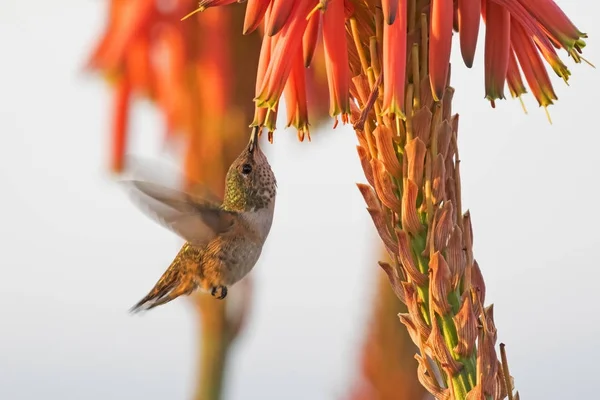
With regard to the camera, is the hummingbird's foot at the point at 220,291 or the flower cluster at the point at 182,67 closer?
the hummingbird's foot at the point at 220,291

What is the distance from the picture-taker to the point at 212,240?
4574 mm

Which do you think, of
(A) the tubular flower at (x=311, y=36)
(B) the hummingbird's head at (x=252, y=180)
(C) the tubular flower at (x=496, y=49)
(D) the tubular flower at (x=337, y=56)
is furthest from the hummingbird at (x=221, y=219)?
(C) the tubular flower at (x=496, y=49)

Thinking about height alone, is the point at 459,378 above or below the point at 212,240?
below

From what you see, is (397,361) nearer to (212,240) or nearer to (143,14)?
(212,240)

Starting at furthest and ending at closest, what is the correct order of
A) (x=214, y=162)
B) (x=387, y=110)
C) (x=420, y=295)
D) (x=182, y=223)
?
(x=214, y=162)
(x=182, y=223)
(x=420, y=295)
(x=387, y=110)

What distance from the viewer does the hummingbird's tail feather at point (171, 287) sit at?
15.6 feet

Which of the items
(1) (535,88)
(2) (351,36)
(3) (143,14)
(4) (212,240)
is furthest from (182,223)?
(3) (143,14)

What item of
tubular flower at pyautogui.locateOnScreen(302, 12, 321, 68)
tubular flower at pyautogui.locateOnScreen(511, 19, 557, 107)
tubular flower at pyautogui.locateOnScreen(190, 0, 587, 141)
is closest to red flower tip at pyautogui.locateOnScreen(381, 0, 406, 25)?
tubular flower at pyautogui.locateOnScreen(190, 0, 587, 141)

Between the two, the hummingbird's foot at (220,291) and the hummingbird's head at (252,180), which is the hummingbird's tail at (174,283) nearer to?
the hummingbird's foot at (220,291)

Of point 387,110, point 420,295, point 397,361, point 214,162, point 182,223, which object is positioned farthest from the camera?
point 214,162

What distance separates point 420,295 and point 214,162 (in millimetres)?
3589

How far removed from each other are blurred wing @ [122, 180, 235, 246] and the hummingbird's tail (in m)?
0.27

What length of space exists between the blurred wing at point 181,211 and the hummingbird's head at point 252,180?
12 centimetres

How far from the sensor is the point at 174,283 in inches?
190
